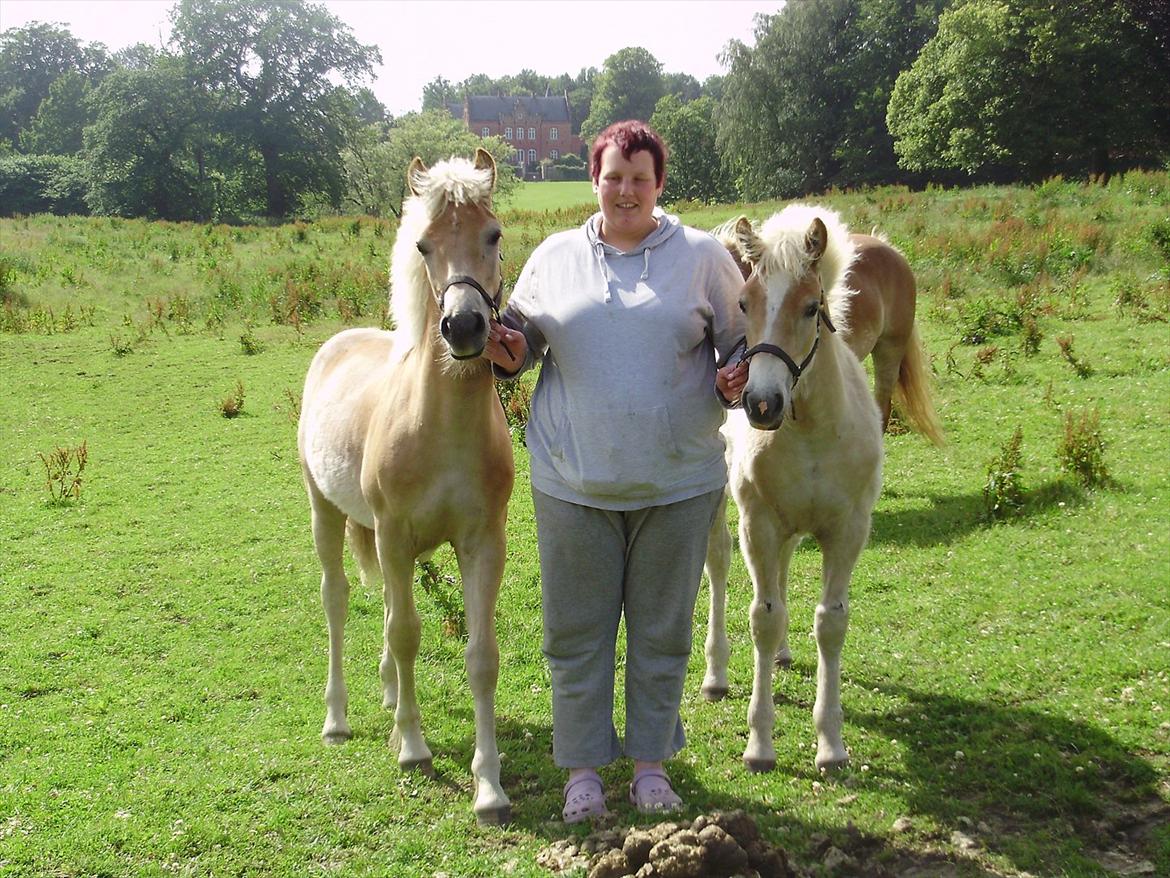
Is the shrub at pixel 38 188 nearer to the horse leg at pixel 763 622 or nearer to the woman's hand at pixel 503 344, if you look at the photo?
the woman's hand at pixel 503 344

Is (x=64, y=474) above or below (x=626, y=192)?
below

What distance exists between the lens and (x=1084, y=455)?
253 inches

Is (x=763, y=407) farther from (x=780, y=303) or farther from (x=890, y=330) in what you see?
(x=890, y=330)

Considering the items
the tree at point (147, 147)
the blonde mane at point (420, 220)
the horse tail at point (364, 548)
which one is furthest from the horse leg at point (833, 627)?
the tree at point (147, 147)

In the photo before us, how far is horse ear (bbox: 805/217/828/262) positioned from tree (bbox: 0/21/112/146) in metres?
78.9

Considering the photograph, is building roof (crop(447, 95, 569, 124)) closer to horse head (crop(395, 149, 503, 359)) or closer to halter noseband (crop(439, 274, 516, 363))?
horse head (crop(395, 149, 503, 359))

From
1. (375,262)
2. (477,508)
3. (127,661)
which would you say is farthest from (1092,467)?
(375,262)

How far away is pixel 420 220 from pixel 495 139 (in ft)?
142

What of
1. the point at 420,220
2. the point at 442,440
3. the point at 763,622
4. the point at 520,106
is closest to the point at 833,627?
the point at 763,622

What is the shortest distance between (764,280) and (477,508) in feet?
4.50

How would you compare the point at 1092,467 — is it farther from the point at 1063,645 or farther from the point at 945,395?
the point at 945,395

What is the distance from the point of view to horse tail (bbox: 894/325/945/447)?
676 centimetres

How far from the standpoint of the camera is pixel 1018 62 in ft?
106

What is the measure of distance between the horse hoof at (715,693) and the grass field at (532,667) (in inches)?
1.9
